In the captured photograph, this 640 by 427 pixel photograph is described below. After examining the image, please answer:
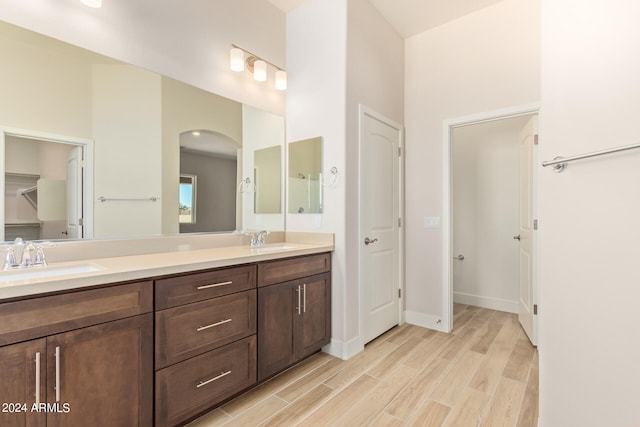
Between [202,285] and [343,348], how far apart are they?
133 cm

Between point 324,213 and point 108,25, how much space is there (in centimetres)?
183

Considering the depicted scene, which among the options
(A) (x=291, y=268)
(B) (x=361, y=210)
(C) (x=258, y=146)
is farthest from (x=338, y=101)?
(A) (x=291, y=268)

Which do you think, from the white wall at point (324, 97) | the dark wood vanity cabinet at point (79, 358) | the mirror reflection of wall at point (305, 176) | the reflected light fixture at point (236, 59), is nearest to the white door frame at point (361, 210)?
the white wall at point (324, 97)

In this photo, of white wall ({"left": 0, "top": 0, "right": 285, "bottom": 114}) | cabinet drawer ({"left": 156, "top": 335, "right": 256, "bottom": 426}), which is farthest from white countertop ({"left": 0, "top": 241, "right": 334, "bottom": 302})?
white wall ({"left": 0, "top": 0, "right": 285, "bottom": 114})

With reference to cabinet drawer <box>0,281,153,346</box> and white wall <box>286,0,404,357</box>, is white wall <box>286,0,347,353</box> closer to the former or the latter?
white wall <box>286,0,404,357</box>

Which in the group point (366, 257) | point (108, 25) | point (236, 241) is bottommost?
point (366, 257)

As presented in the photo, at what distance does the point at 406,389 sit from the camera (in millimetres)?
1992

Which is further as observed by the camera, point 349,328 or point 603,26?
point 349,328

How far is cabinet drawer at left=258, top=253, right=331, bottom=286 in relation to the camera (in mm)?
1940

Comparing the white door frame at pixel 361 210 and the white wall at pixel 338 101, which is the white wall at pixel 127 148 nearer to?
the white wall at pixel 338 101

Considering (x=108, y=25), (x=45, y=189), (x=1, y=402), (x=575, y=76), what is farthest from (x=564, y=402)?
(x=108, y=25)

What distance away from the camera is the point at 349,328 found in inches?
97.2

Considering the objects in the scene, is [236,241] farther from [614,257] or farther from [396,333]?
[614,257]

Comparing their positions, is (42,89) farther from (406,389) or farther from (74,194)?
(406,389)
